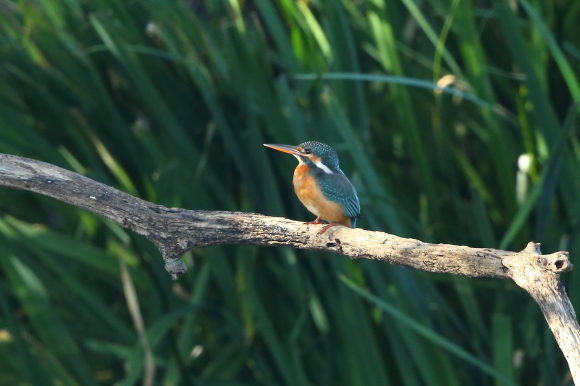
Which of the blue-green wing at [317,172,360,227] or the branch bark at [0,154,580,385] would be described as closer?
the branch bark at [0,154,580,385]

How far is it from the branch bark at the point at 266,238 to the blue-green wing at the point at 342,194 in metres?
0.38

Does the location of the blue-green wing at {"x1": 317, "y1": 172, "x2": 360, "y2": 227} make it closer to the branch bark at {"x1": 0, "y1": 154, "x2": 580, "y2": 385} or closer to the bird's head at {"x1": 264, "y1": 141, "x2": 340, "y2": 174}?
the bird's head at {"x1": 264, "y1": 141, "x2": 340, "y2": 174}

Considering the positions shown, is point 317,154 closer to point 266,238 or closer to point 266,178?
point 266,178

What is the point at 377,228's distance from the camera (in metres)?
1.43

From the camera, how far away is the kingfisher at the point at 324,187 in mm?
1256

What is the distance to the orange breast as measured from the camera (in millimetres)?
1253

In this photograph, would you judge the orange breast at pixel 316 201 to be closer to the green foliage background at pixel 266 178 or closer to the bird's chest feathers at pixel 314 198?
the bird's chest feathers at pixel 314 198

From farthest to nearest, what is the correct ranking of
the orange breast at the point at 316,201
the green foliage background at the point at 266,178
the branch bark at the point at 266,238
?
the green foliage background at the point at 266,178
the orange breast at the point at 316,201
the branch bark at the point at 266,238

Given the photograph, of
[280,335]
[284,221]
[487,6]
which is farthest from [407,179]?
[284,221]

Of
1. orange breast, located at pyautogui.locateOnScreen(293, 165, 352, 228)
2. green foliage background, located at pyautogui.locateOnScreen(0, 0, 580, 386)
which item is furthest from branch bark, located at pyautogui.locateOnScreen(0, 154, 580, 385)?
green foliage background, located at pyautogui.locateOnScreen(0, 0, 580, 386)

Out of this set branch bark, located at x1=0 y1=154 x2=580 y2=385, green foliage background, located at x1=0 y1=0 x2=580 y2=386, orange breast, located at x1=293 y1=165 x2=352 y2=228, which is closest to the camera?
branch bark, located at x1=0 y1=154 x2=580 y2=385

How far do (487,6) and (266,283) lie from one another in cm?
125

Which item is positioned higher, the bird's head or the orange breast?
the bird's head

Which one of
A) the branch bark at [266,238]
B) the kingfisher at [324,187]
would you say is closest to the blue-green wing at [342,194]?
the kingfisher at [324,187]
